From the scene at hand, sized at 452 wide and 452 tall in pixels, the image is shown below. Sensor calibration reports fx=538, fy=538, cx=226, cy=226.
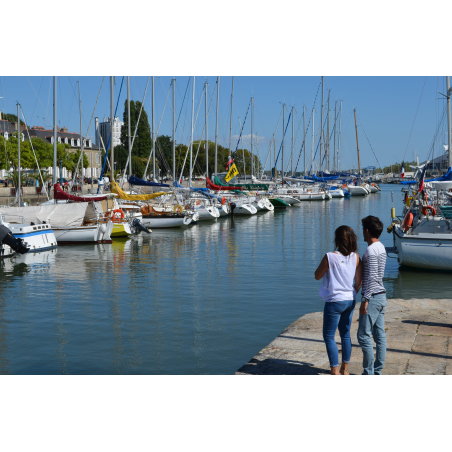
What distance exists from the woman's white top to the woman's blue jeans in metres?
0.08

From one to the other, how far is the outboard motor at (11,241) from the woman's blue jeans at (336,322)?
18.6 m

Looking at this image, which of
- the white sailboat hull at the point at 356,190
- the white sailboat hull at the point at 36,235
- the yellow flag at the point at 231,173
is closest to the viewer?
the white sailboat hull at the point at 36,235

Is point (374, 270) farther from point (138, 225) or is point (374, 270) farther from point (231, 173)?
point (231, 173)

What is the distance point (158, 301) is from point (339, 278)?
931 centimetres

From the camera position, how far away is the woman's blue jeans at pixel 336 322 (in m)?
5.88

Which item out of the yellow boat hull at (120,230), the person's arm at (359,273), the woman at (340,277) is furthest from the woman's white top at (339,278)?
the yellow boat hull at (120,230)

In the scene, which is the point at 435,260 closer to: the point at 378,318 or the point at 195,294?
the point at 195,294

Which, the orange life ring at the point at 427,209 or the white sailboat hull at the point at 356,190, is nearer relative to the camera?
the orange life ring at the point at 427,209

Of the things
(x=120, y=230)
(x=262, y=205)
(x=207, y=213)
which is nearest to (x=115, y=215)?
(x=120, y=230)

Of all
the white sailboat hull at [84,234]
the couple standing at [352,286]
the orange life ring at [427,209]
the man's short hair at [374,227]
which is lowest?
the white sailboat hull at [84,234]

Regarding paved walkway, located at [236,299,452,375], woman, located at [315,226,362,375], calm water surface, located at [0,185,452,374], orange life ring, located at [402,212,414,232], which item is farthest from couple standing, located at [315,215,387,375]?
orange life ring, located at [402,212,414,232]

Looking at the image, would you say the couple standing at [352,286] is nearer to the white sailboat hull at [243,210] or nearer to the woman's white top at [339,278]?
the woman's white top at [339,278]

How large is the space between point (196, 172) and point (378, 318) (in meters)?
104

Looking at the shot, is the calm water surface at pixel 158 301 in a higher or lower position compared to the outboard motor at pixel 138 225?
lower
